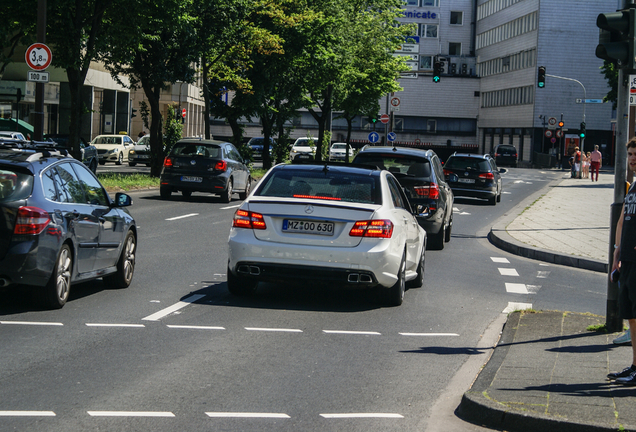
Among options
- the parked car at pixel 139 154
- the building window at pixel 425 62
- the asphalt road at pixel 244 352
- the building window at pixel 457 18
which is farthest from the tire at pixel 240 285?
the building window at pixel 457 18

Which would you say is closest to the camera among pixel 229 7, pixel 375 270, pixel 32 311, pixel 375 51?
pixel 32 311

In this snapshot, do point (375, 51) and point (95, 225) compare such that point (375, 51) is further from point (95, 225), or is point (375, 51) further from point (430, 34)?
point (430, 34)

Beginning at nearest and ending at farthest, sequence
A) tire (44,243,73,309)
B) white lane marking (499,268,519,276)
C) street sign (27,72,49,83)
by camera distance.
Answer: tire (44,243,73,309) < white lane marking (499,268,519,276) < street sign (27,72,49,83)

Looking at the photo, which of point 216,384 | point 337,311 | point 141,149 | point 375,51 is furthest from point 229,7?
point 216,384

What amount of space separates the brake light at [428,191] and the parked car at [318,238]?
6.53 metres

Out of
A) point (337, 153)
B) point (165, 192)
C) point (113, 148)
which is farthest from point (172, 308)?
point (337, 153)

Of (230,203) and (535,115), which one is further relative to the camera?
(535,115)

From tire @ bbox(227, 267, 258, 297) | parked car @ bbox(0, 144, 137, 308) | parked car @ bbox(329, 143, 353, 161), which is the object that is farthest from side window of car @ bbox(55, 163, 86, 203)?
parked car @ bbox(329, 143, 353, 161)

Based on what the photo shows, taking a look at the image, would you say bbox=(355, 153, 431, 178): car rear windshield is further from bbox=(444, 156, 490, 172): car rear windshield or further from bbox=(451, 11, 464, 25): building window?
bbox=(451, 11, 464, 25): building window

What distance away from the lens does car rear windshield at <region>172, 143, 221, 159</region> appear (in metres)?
26.0

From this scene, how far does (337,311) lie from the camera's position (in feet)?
31.7

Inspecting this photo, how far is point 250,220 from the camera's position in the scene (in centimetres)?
961

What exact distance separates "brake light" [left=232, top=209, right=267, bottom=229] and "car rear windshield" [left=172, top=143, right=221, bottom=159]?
16.5 metres

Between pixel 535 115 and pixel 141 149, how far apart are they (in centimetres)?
5166
